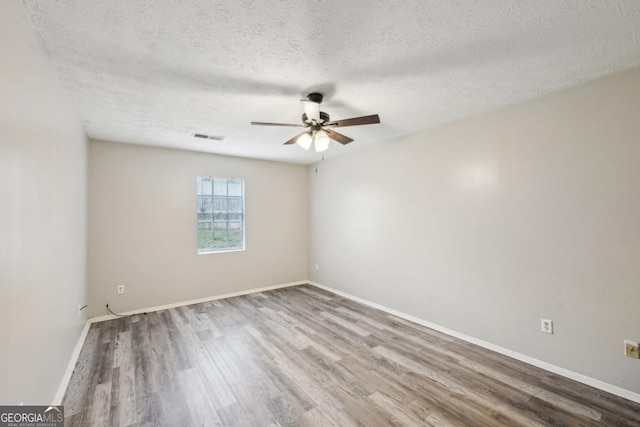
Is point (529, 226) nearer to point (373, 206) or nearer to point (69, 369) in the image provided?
point (373, 206)

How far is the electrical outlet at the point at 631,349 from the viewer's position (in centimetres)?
202

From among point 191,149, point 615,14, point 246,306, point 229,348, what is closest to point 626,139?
point 615,14

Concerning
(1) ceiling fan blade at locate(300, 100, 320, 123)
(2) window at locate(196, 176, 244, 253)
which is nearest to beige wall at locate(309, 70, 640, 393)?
(1) ceiling fan blade at locate(300, 100, 320, 123)

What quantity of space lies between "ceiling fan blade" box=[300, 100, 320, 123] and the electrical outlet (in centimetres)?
303

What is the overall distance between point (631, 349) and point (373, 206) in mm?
2861

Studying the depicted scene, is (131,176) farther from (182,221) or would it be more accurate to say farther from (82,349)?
(82,349)

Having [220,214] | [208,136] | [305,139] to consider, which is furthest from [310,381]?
[220,214]

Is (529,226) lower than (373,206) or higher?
lower

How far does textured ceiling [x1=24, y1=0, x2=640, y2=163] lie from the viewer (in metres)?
1.47

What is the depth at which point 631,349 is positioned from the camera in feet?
Answer: 6.69

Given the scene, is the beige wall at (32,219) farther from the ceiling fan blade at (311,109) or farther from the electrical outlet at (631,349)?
the electrical outlet at (631,349)

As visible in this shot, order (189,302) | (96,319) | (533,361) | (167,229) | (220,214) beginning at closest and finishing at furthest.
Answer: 1. (533,361)
2. (96,319)
3. (167,229)
4. (189,302)
5. (220,214)

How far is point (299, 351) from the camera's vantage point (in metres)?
2.79

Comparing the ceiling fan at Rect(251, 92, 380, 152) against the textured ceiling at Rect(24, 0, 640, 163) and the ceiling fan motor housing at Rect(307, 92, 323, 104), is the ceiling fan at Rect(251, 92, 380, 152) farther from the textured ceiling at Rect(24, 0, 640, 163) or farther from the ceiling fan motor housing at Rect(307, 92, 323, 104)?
the textured ceiling at Rect(24, 0, 640, 163)
